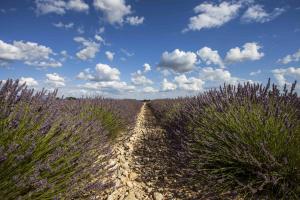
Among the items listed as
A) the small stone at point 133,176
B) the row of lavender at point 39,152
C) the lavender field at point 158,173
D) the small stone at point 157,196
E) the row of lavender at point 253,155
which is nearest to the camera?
the row of lavender at point 39,152

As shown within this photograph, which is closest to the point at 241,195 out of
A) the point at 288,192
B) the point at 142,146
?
the point at 288,192

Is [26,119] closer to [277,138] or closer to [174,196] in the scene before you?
[174,196]

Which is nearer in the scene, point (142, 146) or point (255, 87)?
point (255, 87)

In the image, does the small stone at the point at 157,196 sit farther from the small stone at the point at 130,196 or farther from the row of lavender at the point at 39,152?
the row of lavender at the point at 39,152

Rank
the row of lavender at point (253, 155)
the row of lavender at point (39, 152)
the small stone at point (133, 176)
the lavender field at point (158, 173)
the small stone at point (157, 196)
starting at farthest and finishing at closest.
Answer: the small stone at point (133, 176)
the small stone at point (157, 196)
the row of lavender at point (253, 155)
the lavender field at point (158, 173)
the row of lavender at point (39, 152)

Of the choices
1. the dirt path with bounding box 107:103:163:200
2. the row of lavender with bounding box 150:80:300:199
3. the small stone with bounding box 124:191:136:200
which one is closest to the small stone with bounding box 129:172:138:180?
the dirt path with bounding box 107:103:163:200

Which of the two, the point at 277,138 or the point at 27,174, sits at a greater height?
the point at 277,138

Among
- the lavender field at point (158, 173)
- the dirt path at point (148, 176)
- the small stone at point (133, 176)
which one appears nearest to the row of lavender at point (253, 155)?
the lavender field at point (158, 173)

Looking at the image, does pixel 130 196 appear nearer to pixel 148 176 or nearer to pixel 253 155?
pixel 148 176

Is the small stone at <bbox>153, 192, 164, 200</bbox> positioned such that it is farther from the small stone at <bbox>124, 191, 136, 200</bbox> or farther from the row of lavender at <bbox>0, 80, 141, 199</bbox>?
the row of lavender at <bbox>0, 80, 141, 199</bbox>

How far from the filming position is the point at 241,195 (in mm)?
2654

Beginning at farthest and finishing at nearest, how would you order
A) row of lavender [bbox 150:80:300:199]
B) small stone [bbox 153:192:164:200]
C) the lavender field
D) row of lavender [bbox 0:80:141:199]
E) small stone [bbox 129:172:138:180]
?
small stone [bbox 129:172:138:180], small stone [bbox 153:192:164:200], row of lavender [bbox 150:80:300:199], the lavender field, row of lavender [bbox 0:80:141:199]

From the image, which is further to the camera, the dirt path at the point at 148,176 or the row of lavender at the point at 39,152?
the dirt path at the point at 148,176

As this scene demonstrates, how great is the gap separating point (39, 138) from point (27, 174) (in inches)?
12.5
